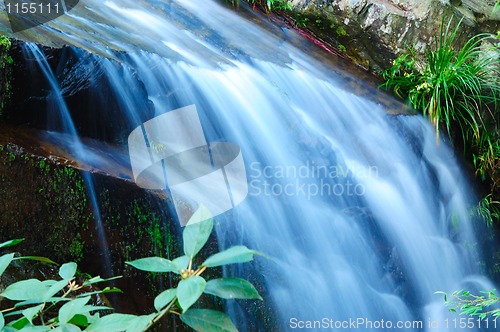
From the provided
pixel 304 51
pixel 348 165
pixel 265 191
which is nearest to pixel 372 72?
pixel 304 51

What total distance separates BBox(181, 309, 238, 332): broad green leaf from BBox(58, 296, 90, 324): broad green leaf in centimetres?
20

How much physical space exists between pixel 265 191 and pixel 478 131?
1904mm

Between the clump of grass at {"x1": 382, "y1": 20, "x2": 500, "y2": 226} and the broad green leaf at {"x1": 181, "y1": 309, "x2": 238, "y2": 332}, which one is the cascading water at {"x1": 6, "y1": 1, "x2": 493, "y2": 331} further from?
the broad green leaf at {"x1": 181, "y1": 309, "x2": 238, "y2": 332}

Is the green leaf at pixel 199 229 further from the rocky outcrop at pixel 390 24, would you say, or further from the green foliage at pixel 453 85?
the rocky outcrop at pixel 390 24

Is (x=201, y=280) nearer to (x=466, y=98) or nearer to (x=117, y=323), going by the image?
(x=117, y=323)

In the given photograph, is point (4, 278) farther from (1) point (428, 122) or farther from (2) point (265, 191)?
(1) point (428, 122)

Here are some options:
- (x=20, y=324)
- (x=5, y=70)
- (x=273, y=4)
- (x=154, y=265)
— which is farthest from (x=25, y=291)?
(x=273, y=4)

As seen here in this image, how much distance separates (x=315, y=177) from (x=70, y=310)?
2717 millimetres

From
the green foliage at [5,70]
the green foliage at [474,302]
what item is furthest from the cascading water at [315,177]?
the green foliage at [474,302]

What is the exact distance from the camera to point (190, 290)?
2.83ft

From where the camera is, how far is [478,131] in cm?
417

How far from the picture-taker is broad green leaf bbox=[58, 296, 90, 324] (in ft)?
3.22

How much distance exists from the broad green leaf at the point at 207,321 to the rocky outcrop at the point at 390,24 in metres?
4.15

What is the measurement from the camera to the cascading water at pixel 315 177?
319cm
